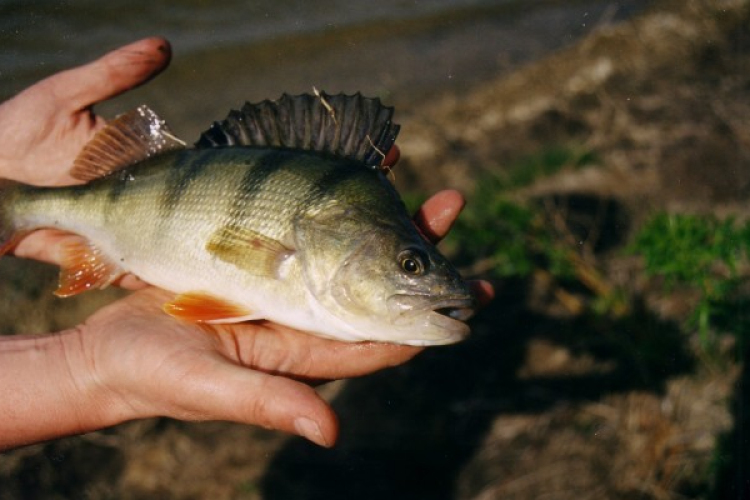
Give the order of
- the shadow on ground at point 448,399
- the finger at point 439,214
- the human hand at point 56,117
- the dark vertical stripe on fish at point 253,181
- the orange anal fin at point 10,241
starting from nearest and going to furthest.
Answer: the dark vertical stripe on fish at point 253,181, the finger at point 439,214, the orange anal fin at point 10,241, the shadow on ground at point 448,399, the human hand at point 56,117

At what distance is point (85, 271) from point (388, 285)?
69.3 inches

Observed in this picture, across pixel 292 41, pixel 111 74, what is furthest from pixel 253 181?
pixel 292 41

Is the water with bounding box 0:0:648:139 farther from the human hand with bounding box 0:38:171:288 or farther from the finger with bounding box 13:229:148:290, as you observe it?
the finger with bounding box 13:229:148:290

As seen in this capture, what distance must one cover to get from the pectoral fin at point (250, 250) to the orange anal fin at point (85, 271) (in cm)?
77

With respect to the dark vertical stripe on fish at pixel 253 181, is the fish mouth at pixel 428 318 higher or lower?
lower

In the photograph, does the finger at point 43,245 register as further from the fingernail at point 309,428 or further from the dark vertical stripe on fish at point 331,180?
the fingernail at point 309,428

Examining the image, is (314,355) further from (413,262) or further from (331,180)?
(331,180)

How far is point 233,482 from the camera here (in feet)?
13.4

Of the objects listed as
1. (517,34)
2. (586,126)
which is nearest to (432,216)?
(586,126)

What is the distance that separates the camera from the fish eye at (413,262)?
2.74m

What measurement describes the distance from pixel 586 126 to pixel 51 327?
200 inches

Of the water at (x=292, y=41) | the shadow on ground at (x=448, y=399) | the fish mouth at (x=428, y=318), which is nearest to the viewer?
the fish mouth at (x=428, y=318)

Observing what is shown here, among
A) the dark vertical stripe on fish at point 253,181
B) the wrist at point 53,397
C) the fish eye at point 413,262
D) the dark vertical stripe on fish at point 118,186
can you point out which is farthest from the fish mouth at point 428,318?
the dark vertical stripe on fish at point 118,186

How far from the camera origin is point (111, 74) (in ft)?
13.3
